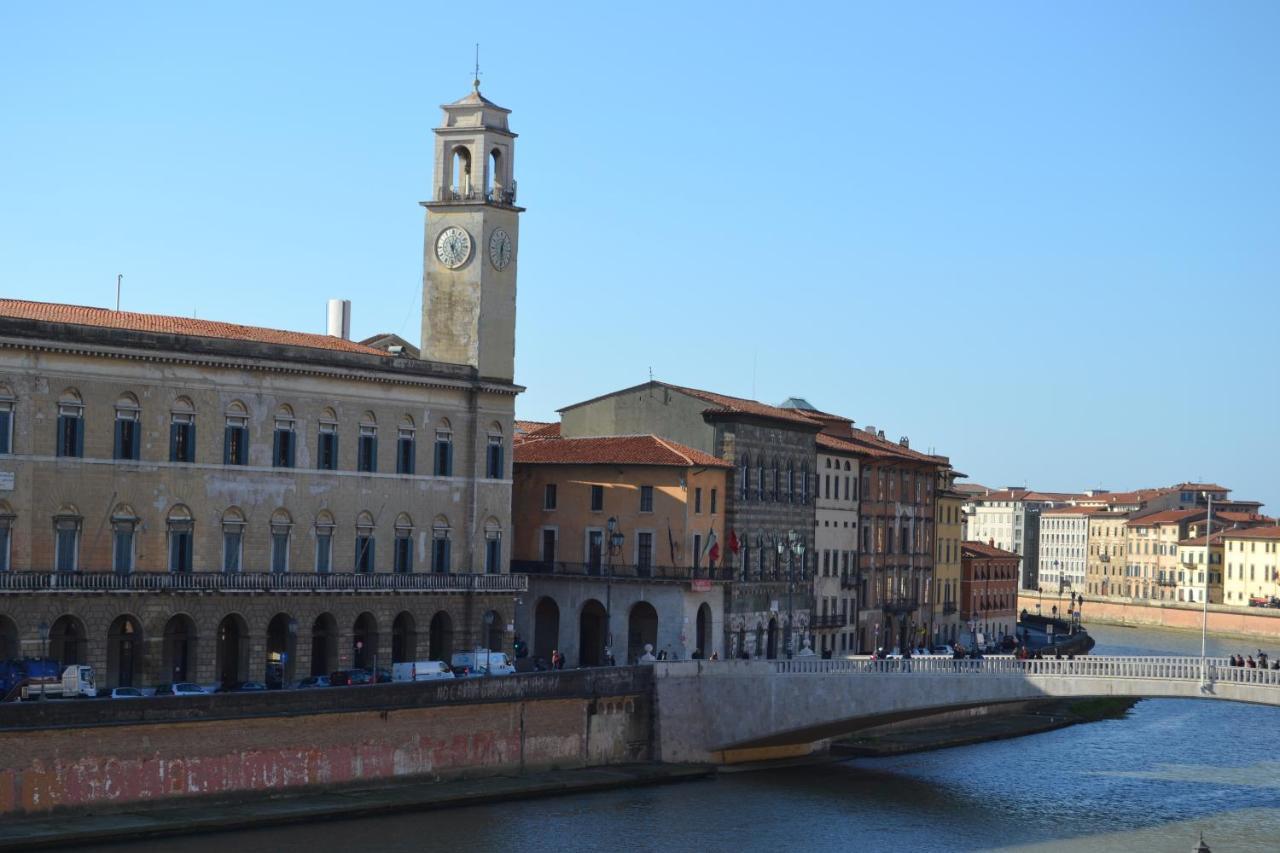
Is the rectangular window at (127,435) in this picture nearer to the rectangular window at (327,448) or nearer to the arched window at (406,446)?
the rectangular window at (327,448)

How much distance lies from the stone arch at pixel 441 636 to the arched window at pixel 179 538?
1018 cm

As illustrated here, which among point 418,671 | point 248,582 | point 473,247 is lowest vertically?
point 418,671

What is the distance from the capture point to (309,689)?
Result: 5562 cm

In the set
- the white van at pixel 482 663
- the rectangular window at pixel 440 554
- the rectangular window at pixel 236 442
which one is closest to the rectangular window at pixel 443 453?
the rectangular window at pixel 440 554

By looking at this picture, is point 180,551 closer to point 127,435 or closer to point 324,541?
point 127,435

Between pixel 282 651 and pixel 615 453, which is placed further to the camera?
pixel 615 453

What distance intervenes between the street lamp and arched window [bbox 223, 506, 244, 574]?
18.0 meters

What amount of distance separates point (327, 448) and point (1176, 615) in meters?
113

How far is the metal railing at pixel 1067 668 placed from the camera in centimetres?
6066

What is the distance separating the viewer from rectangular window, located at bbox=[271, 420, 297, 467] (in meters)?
64.9

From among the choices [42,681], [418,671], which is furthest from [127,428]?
[418,671]

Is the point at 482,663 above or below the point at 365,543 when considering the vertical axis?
below

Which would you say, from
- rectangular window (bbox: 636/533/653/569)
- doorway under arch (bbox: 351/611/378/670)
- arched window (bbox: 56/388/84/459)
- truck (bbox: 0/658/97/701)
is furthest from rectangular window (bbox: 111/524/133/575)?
rectangular window (bbox: 636/533/653/569)

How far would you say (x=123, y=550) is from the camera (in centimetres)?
6059
